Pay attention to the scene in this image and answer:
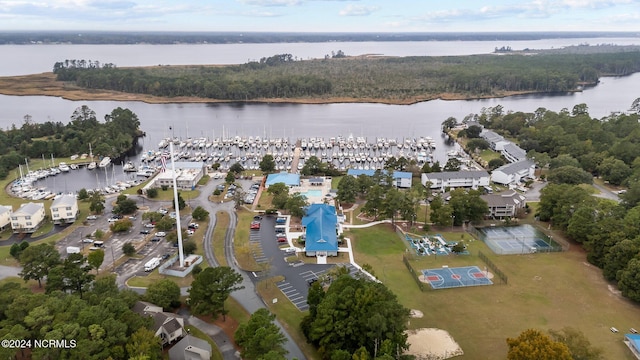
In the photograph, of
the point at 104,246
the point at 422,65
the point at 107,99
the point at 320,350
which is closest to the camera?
the point at 320,350

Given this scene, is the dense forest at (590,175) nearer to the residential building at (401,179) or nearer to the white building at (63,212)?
the residential building at (401,179)

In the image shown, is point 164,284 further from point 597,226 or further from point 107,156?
point 107,156

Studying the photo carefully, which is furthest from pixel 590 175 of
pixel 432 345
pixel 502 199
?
pixel 432 345

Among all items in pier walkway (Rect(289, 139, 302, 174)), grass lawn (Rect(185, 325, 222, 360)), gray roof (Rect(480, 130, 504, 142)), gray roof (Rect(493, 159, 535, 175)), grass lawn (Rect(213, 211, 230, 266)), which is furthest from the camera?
gray roof (Rect(480, 130, 504, 142))

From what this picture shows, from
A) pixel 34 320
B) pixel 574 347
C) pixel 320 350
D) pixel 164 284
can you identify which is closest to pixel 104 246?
pixel 164 284

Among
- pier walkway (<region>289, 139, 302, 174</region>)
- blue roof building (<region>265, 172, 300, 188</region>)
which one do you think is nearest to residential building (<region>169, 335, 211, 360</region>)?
blue roof building (<region>265, 172, 300, 188</region>)

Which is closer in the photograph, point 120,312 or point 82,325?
point 82,325

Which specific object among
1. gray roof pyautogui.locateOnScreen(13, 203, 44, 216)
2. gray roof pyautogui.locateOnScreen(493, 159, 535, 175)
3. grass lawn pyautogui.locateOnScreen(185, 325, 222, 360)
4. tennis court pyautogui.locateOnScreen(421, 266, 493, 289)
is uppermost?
gray roof pyautogui.locateOnScreen(493, 159, 535, 175)

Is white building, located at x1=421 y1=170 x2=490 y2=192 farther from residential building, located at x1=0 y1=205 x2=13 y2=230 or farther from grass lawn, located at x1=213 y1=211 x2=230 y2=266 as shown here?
residential building, located at x1=0 y1=205 x2=13 y2=230
